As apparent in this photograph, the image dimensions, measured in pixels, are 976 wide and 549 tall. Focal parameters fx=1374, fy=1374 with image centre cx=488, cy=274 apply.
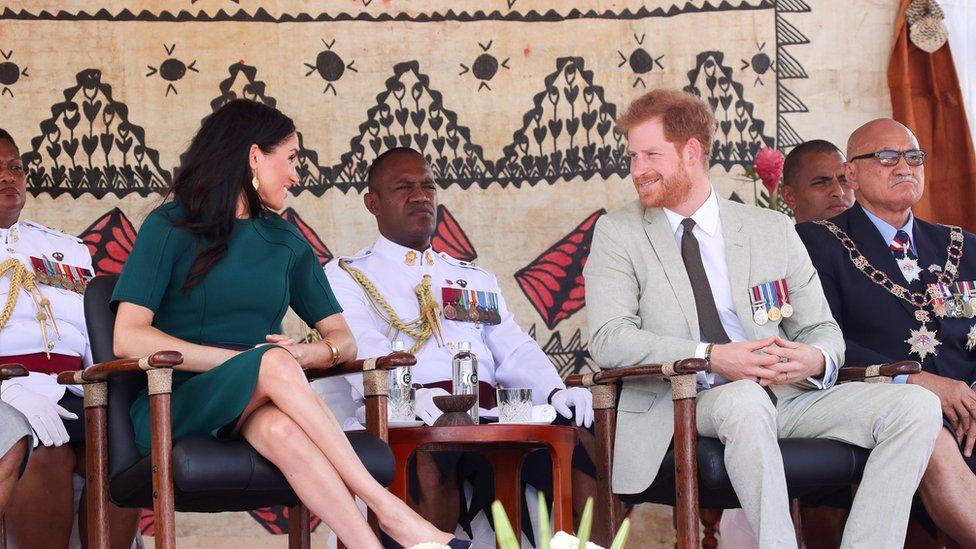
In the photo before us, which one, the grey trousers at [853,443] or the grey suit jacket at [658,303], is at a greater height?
the grey suit jacket at [658,303]

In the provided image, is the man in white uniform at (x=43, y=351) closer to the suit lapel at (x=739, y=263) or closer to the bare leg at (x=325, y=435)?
the bare leg at (x=325, y=435)

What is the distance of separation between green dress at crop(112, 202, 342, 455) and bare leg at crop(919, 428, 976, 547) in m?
1.80

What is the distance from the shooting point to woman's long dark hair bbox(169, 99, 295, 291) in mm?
3783

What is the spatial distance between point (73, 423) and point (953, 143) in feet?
11.9

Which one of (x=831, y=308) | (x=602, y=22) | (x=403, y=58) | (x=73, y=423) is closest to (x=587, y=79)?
(x=602, y=22)

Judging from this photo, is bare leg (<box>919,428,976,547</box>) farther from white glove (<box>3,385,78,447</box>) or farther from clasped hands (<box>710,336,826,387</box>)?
white glove (<box>3,385,78,447</box>)

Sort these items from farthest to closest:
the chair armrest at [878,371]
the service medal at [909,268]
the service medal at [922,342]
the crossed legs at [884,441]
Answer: the service medal at [909,268] < the service medal at [922,342] < the chair armrest at [878,371] < the crossed legs at [884,441]

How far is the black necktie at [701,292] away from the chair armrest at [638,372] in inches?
11.9

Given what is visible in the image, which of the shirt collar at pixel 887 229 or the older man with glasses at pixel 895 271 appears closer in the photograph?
the older man with glasses at pixel 895 271

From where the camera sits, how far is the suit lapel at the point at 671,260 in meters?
3.99

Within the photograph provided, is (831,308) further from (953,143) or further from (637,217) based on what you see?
(953,143)

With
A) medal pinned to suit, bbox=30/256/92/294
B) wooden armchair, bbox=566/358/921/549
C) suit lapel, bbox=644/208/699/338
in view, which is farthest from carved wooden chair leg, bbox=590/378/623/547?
medal pinned to suit, bbox=30/256/92/294

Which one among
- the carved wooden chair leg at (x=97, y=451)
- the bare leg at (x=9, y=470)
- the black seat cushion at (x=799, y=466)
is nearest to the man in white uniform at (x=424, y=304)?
the black seat cushion at (x=799, y=466)

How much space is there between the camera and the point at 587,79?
572 centimetres
